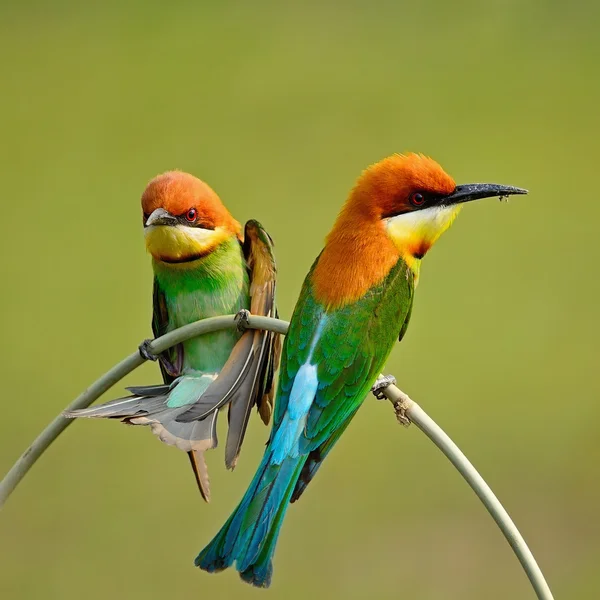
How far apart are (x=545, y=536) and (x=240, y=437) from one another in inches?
72.1

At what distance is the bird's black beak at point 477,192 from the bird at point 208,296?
380mm

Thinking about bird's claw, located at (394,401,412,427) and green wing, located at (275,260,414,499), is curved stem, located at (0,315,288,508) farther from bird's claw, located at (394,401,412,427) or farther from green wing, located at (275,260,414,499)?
bird's claw, located at (394,401,412,427)

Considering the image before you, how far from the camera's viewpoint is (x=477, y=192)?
167 centimetres

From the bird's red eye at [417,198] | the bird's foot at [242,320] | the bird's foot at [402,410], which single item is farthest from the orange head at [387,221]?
the bird's foot at [402,410]

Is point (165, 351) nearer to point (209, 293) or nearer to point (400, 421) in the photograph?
point (209, 293)

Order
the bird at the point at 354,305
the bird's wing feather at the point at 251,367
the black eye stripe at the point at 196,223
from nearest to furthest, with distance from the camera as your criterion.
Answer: the bird at the point at 354,305, the bird's wing feather at the point at 251,367, the black eye stripe at the point at 196,223

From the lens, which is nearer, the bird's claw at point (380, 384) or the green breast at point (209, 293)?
the bird's claw at point (380, 384)

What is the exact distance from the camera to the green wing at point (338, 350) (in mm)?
1611

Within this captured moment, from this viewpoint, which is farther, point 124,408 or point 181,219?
point 181,219

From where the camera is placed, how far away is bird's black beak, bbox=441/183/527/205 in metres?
1.63

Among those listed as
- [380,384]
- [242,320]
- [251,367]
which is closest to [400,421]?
[380,384]

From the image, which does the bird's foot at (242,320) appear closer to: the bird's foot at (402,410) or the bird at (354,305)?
the bird at (354,305)

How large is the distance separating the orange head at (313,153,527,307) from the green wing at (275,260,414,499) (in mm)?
22

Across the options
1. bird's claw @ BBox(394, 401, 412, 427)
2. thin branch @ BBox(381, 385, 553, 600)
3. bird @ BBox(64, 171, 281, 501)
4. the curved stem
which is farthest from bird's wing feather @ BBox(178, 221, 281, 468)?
thin branch @ BBox(381, 385, 553, 600)
